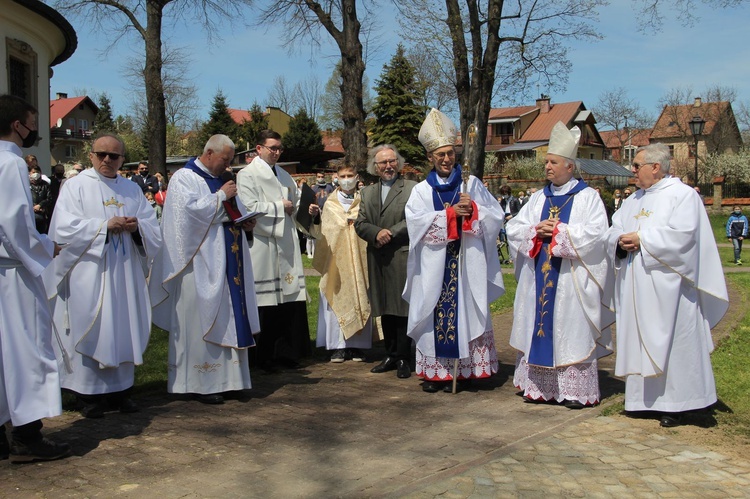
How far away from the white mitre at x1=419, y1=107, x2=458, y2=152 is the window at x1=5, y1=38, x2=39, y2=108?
12554 millimetres

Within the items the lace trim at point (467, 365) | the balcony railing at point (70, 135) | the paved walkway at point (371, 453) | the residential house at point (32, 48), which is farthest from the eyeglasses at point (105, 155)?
the balcony railing at point (70, 135)

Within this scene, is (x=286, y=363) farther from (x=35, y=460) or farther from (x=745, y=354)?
(x=745, y=354)

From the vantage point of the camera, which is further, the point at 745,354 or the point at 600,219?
the point at 745,354

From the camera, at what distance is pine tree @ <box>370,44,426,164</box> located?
155 ft

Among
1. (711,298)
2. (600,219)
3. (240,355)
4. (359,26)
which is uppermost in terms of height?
(359,26)

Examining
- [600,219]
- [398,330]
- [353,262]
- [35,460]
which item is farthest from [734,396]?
[35,460]

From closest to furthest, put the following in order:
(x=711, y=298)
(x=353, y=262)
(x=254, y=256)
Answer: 1. (x=711, y=298)
2. (x=254, y=256)
3. (x=353, y=262)

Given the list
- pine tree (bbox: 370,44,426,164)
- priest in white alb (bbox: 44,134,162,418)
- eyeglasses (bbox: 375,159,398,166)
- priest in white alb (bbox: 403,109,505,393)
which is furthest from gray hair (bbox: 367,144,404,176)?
pine tree (bbox: 370,44,426,164)

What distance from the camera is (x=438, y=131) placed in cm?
682

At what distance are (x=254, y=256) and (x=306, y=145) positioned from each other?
174 ft

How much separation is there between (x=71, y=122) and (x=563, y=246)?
258ft

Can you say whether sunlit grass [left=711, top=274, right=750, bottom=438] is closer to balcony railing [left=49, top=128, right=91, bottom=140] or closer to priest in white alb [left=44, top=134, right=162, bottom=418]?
priest in white alb [left=44, top=134, right=162, bottom=418]

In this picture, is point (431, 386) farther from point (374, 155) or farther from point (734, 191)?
point (734, 191)

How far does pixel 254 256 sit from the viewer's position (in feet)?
24.7
